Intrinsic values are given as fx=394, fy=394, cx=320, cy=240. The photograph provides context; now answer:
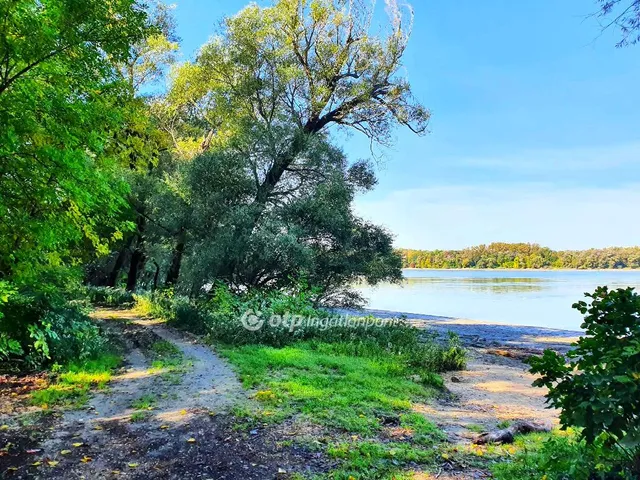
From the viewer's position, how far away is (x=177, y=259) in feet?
54.8

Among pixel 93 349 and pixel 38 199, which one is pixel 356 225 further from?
pixel 38 199

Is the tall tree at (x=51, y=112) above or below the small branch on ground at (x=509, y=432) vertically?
above

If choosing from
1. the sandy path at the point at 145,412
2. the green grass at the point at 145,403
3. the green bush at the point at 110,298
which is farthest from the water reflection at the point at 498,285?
the green grass at the point at 145,403

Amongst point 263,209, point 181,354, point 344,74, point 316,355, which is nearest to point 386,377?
point 316,355

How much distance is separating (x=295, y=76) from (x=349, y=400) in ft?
37.2

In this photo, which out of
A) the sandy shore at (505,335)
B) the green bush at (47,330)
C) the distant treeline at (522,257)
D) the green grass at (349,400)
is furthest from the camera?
the distant treeline at (522,257)

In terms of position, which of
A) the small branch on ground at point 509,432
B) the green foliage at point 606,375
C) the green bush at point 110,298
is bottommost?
the green bush at point 110,298

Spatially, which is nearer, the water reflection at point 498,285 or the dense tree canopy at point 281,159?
the dense tree canopy at point 281,159

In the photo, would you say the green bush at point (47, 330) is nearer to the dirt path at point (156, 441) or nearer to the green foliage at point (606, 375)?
the dirt path at point (156, 441)

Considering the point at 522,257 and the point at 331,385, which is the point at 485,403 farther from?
the point at 522,257

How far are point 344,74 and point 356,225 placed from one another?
5.65m

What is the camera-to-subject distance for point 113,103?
5242mm

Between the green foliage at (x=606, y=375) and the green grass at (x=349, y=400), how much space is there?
1.62 m

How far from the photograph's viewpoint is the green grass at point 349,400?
3.67 meters
